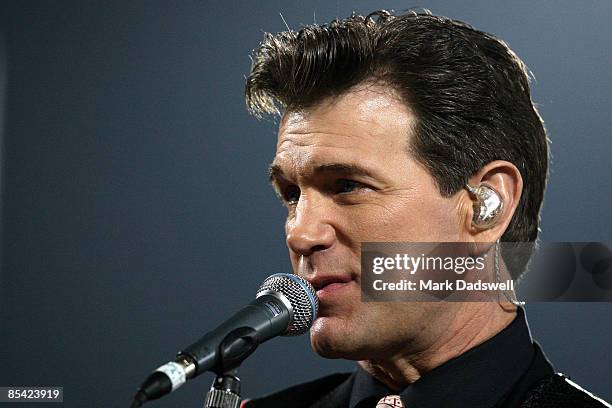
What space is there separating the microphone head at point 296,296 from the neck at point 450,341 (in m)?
0.33

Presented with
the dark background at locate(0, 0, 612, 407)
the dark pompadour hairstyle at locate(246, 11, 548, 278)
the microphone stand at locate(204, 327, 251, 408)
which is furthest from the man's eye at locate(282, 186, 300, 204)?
the dark background at locate(0, 0, 612, 407)

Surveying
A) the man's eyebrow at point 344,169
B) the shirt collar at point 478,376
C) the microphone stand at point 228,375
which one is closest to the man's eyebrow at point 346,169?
the man's eyebrow at point 344,169

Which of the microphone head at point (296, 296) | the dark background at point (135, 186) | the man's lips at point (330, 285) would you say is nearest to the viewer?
the microphone head at point (296, 296)

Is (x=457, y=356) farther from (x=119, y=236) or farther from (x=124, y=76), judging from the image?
(x=124, y=76)

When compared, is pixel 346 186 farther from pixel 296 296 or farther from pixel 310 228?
pixel 296 296

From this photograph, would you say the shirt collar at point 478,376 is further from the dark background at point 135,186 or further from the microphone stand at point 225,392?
the dark background at point 135,186

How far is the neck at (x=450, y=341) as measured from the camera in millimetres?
1594

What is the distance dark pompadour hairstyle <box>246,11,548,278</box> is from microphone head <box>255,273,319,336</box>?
1.26 feet

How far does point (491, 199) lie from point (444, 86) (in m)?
0.23

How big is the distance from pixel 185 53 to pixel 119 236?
0.69m

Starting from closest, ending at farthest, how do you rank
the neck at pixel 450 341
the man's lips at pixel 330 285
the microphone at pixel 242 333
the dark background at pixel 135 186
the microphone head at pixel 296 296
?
the microphone at pixel 242 333 < the microphone head at pixel 296 296 < the man's lips at pixel 330 285 < the neck at pixel 450 341 < the dark background at pixel 135 186

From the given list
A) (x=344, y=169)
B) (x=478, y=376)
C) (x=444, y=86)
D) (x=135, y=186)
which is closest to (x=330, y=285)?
(x=344, y=169)

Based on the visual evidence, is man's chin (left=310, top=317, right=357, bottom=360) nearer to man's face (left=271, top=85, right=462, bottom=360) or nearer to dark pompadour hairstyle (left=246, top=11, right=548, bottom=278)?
man's face (left=271, top=85, right=462, bottom=360)

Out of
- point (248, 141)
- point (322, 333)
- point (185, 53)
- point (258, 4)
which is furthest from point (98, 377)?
point (322, 333)
